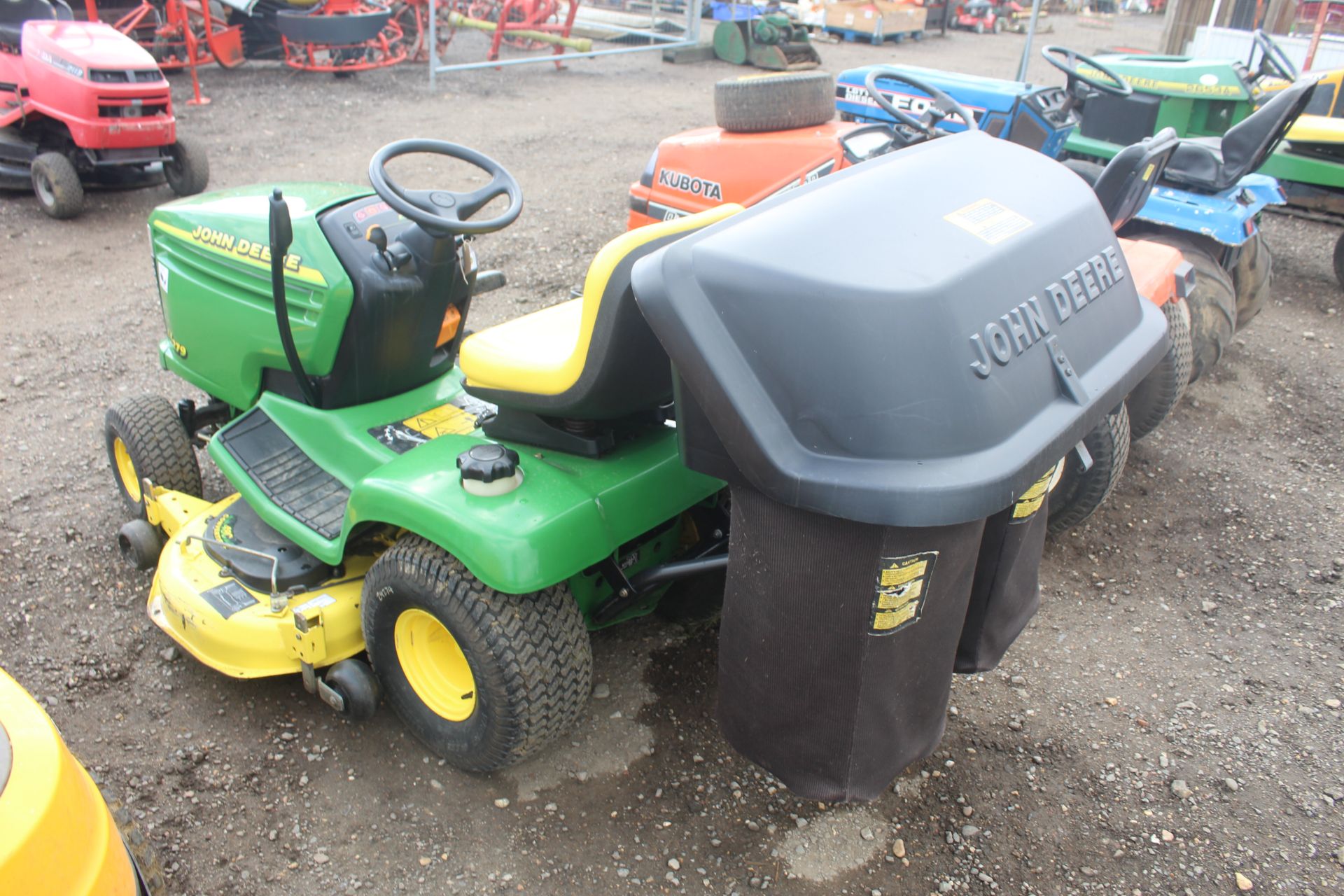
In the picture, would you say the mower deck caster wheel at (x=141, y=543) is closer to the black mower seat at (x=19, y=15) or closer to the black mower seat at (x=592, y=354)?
the black mower seat at (x=592, y=354)

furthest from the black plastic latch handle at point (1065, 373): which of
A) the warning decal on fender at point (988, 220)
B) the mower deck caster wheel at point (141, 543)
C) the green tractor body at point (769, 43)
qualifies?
the green tractor body at point (769, 43)

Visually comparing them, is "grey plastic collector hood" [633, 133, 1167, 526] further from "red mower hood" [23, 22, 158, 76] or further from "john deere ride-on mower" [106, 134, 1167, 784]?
"red mower hood" [23, 22, 158, 76]

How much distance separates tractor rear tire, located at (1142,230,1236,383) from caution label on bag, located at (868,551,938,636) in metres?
3.00

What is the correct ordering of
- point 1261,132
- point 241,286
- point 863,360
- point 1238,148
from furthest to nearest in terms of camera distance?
1. point 1238,148
2. point 1261,132
3. point 241,286
4. point 863,360

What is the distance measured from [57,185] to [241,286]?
154 inches

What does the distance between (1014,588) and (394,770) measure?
149cm

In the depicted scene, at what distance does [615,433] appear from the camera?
2.30 meters

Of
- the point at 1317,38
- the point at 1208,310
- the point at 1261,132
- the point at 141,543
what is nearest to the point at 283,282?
the point at 141,543

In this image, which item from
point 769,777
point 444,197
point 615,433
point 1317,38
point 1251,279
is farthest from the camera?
point 1317,38

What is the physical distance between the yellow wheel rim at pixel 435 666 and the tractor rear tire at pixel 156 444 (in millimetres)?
1218

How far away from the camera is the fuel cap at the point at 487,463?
2090mm

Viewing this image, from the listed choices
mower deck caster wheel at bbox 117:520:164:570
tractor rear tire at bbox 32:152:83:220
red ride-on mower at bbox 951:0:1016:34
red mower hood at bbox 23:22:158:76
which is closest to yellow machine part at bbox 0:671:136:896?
mower deck caster wheel at bbox 117:520:164:570

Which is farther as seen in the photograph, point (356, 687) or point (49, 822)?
point (356, 687)

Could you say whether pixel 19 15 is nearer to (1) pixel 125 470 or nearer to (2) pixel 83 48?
(2) pixel 83 48
